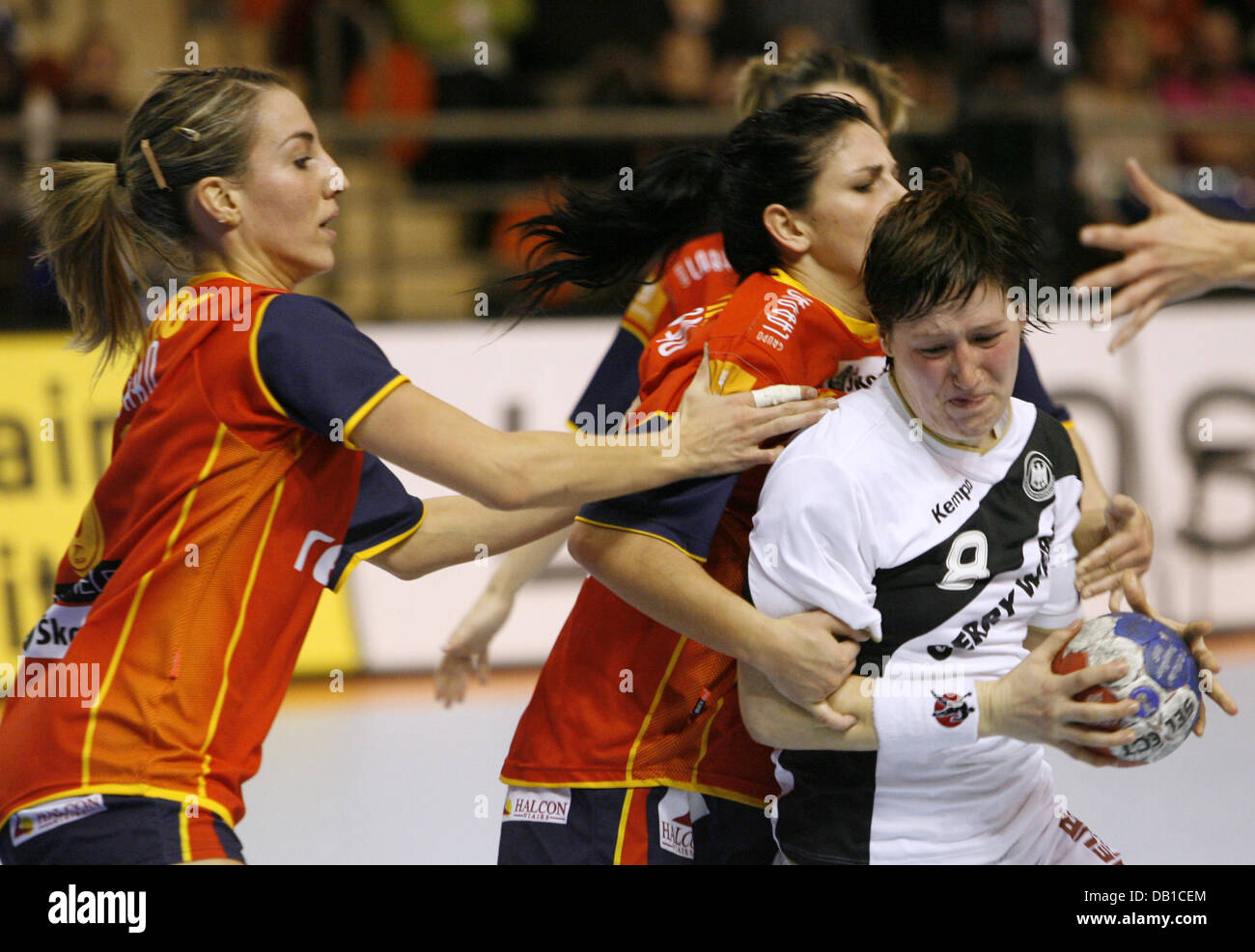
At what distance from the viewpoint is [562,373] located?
722 cm

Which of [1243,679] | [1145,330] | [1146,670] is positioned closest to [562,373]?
[1145,330]

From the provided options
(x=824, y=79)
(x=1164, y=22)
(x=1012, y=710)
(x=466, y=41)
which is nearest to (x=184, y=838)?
(x=1012, y=710)

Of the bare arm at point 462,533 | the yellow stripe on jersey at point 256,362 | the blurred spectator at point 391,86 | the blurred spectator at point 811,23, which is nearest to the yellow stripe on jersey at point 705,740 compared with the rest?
the bare arm at point 462,533

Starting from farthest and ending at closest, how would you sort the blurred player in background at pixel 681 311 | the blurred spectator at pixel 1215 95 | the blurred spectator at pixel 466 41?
the blurred spectator at pixel 1215 95 < the blurred spectator at pixel 466 41 < the blurred player in background at pixel 681 311

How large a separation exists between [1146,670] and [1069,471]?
18.1 inches

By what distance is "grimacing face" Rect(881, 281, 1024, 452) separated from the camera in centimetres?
246

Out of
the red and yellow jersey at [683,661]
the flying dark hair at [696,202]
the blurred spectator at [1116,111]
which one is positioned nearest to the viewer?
the red and yellow jersey at [683,661]

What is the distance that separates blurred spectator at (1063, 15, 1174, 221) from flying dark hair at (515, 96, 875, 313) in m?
6.56

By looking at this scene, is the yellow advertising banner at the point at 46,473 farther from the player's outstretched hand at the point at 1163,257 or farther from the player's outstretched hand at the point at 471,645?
the player's outstretched hand at the point at 1163,257

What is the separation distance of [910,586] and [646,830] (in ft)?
2.33

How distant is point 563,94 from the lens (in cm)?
1039

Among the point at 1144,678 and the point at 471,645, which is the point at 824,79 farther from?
the point at 1144,678

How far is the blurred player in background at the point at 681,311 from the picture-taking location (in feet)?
10.7

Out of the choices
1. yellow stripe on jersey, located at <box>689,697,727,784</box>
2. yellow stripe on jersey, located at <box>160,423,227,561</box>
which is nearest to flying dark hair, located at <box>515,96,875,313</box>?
yellow stripe on jersey, located at <box>160,423,227,561</box>
